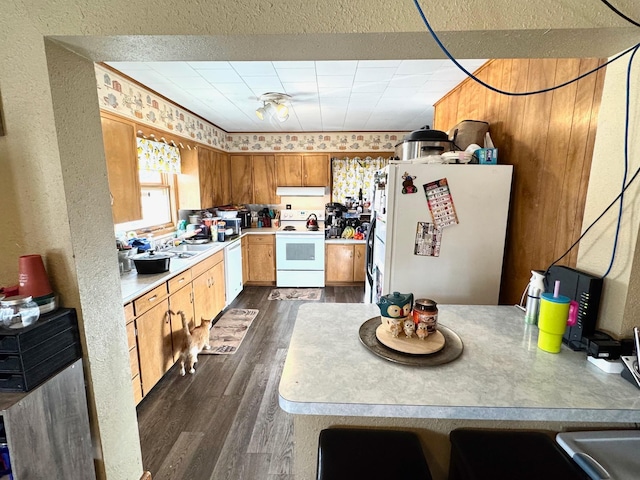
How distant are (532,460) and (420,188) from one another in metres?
1.34

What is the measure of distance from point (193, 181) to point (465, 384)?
3645 mm

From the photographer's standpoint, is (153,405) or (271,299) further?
(271,299)

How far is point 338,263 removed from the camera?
450 centimetres

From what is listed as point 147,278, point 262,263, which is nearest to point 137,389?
point 147,278

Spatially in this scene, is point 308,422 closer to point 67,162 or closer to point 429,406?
point 429,406

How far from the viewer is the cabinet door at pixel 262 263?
447 centimetres

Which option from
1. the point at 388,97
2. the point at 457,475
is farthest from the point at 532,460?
the point at 388,97

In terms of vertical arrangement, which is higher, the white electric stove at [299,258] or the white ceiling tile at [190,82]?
the white ceiling tile at [190,82]

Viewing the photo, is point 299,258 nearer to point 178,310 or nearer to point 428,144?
point 178,310

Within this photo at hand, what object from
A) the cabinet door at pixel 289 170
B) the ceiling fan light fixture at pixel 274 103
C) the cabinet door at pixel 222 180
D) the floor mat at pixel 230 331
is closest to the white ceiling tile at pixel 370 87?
the ceiling fan light fixture at pixel 274 103

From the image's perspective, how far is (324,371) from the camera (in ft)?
3.15

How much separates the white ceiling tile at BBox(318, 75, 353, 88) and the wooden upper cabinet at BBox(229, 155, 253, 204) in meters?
2.43

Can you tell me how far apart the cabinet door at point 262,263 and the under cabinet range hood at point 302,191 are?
0.91 m

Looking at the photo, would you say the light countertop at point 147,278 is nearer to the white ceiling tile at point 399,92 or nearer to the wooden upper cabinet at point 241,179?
the wooden upper cabinet at point 241,179
